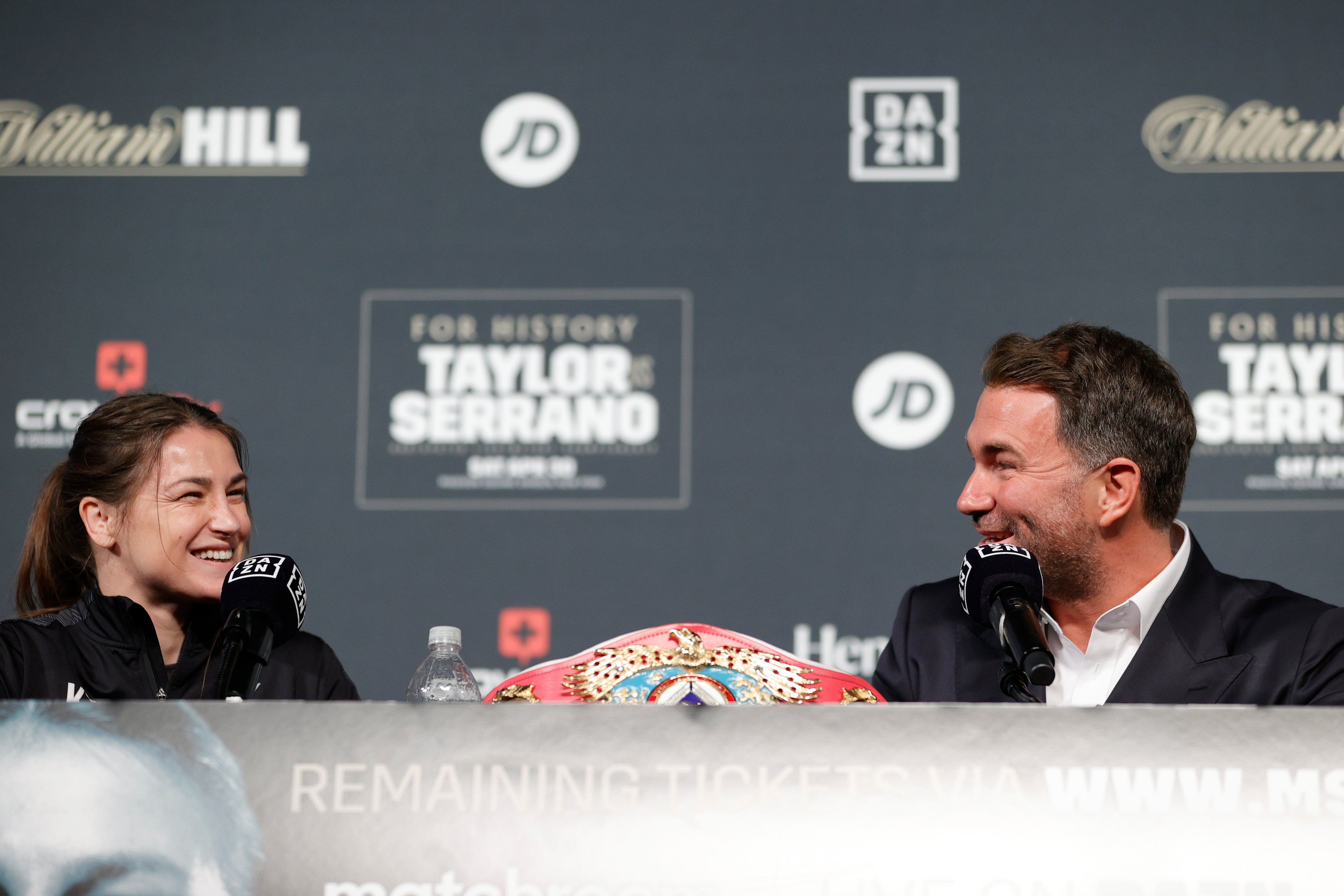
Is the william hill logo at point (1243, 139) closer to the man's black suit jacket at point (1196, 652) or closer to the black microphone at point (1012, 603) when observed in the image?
the man's black suit jacket at point (1196, 652)

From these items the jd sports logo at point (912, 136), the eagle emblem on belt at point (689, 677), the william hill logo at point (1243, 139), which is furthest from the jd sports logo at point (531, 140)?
the eagle emblem on belt at point (689, 677)

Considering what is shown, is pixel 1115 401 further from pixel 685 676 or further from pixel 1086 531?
pixel 685 676

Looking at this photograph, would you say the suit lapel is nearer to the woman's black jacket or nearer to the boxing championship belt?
the boxing championship belt

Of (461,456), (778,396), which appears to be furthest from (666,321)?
(461,456)

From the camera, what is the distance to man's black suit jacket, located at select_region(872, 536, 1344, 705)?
1.63m

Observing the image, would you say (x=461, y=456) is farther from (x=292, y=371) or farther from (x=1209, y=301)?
(x=1209, y=301)

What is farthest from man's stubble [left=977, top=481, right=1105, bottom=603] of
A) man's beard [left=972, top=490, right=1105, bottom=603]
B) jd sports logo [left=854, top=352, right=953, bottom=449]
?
jd sports logo [left=854, top=352, right=953, bottom=449]

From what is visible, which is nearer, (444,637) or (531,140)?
(444,637)

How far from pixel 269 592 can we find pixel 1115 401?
122 cm

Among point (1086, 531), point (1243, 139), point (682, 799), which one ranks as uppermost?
point (1243, 139)

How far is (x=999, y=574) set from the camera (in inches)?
51.4

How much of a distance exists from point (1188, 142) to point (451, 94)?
176 centimetres

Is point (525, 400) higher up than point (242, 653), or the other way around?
point (525, 400)

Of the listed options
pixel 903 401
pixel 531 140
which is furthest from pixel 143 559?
pixel 903 401
